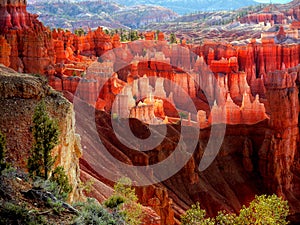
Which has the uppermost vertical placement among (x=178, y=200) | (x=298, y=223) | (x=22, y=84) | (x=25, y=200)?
(x=22, y=84)

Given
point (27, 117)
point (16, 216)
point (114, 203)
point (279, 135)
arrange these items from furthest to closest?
point (279, 135) < point (114, 203) < point (27, 117) < point (16, 216)

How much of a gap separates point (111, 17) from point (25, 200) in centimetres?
18188

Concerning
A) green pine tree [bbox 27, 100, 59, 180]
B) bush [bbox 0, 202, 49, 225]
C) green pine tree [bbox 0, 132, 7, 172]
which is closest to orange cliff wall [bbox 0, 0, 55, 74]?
green pine tree [bbox 27, 100, 59, 180]

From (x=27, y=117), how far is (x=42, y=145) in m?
1.38

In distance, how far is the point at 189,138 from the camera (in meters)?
35.8

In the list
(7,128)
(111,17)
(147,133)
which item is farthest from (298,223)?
(111,17)

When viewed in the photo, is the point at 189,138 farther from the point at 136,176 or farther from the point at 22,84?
the point at 22,84

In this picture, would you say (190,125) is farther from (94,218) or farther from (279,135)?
(94,218)

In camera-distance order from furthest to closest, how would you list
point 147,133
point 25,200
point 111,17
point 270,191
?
point 111,17 < point 270,191 < point 147,133 < point 25,200

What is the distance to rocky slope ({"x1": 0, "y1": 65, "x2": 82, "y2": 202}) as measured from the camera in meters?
13.6

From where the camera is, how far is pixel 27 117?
14.2 meters

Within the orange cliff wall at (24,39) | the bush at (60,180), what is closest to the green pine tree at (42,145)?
the bush at (60,180)

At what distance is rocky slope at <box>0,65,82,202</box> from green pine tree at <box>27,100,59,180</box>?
1.81 feet


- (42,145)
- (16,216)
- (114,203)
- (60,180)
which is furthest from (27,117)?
(16,216)
